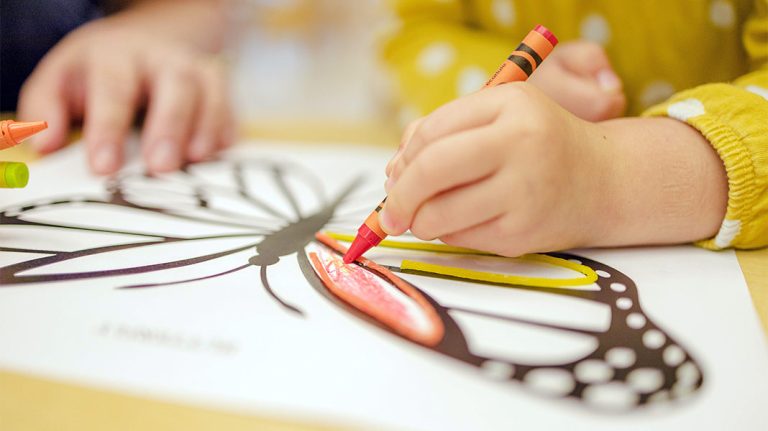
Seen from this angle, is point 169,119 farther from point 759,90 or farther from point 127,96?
point 759,90

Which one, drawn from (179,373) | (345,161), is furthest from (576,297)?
(345,161)

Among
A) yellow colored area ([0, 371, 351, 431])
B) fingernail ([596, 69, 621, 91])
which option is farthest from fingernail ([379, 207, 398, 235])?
fingernail ([596, 69, 621, 91])

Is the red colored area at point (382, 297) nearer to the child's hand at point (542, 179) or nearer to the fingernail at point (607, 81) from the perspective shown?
the child's hand at point (542, 179)

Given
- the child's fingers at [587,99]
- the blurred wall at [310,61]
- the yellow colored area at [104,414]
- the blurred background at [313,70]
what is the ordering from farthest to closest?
the blurred wall at [310,61] → the blurred background at [313,70] → the child's fingers at [587,99] → the yellow colored area at [104,414]

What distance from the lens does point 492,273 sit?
313 mm

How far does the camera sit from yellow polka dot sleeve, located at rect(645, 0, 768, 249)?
0.33 metres

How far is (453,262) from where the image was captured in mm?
327

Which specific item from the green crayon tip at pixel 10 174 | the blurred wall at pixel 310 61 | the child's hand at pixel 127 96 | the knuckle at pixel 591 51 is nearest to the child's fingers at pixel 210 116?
the child's hand at pixel 127 96

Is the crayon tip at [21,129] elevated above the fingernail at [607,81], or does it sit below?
above

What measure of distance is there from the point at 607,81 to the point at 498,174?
0.21m

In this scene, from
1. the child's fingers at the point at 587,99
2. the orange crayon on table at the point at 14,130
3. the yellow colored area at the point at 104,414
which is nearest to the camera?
the yellow colored area at the point at 104,414

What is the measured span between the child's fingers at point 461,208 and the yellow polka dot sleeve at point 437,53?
0.89ft

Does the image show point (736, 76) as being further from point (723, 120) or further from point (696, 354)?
point (696, 354)

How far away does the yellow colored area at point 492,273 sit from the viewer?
30 cm
